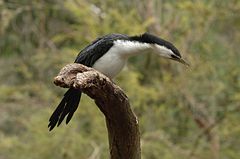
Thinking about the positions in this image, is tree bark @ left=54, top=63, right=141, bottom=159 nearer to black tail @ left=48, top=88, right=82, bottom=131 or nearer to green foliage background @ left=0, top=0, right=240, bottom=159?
black tail @ left=48, top=88, right=82, bottom=131

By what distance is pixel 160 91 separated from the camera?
19.0ft

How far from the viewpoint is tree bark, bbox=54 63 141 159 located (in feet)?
6.88

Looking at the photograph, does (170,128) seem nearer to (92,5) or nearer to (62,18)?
(92,5)

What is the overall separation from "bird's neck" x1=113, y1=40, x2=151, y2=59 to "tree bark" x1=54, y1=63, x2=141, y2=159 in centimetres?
63

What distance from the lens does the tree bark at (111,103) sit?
210 centimetres

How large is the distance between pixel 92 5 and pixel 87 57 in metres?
3.06

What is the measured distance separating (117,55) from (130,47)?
9 centimetres

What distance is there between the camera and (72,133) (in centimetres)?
557

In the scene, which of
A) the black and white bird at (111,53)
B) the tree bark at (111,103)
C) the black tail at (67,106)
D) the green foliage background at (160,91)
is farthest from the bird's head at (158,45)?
the green foliage background at (160,91)

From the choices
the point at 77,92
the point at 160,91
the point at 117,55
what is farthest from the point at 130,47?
the point at 160,91

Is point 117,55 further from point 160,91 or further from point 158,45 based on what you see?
point 160,91

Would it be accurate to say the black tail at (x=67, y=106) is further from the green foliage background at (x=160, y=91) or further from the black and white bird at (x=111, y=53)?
the green foliage background at (x=160, y=91)

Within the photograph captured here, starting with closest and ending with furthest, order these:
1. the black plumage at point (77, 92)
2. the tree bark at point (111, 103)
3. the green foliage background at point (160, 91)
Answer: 1. the tree bark at point (111, 103)
2. the black plumage at point (77, 92)
3. the green foliage background at point (160, 91)

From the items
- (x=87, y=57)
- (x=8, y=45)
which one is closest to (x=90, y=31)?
(x=8, y=45)
